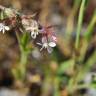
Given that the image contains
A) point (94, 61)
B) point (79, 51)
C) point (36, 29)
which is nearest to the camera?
point (36, 29)

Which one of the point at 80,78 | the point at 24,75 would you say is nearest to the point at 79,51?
the point at 80,78

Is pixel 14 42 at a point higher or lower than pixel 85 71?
higher

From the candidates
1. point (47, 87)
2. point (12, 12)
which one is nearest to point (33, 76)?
point (47, 87)

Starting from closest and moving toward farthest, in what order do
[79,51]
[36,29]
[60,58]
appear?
[36,29]
[79,51]
[60,58]

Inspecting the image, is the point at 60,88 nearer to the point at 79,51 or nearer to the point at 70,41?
the point at 79,51

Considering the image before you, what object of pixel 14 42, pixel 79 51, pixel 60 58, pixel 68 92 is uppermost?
pixel 14 42

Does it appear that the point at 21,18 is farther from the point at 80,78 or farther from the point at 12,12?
the point at 80,78

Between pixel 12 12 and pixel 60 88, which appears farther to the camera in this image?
pixel 60 88
